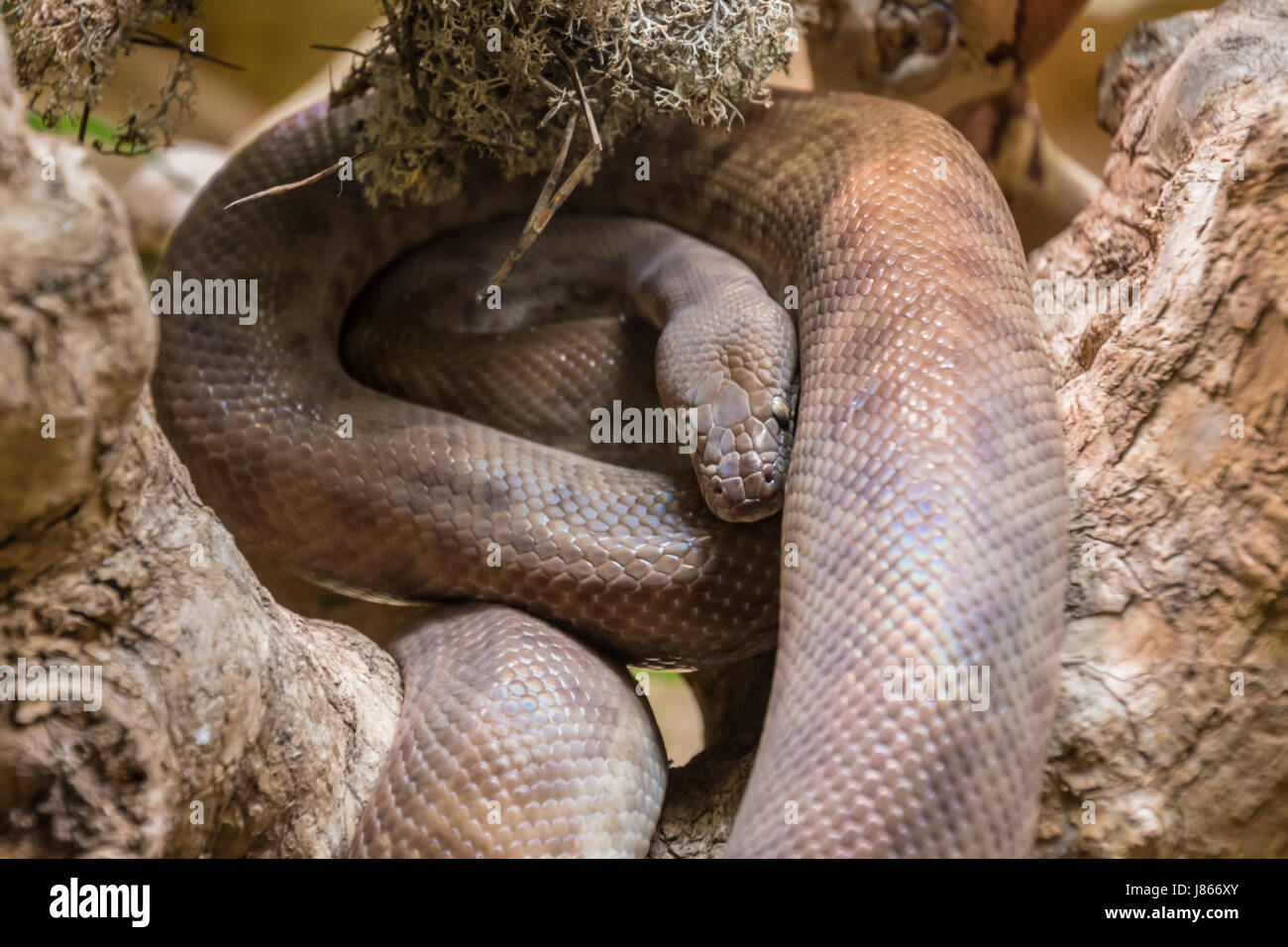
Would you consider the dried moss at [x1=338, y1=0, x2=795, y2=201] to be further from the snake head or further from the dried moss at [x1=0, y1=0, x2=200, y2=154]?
the snake head

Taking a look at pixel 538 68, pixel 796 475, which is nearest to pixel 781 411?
pixel 796 475

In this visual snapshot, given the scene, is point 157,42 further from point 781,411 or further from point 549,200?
point 781,411

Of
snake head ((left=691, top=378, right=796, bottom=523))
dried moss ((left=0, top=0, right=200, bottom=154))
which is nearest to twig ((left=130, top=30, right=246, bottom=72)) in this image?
dried moss ((left=0, top=0, right=200, bottom=154))

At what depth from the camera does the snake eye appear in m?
2.37

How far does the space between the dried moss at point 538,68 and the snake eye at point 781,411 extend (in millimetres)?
766

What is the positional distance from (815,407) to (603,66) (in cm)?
102

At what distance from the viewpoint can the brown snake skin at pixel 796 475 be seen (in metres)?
1.69

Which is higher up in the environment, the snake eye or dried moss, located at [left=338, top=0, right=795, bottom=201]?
dried moss, located at [left=338, top=0, right=795, bottom=201]

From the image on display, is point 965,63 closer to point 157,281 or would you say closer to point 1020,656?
point 1020,656

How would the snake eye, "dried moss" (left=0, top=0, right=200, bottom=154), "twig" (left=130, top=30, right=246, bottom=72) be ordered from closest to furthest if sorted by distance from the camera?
"dried moss" (left=0, top=0, right=200, bottom=154) → the snake eye → "twig" (left=130, top=30, right=246, bottom=72)

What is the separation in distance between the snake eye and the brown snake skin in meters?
0.09

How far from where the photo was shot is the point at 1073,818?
1.95 metres

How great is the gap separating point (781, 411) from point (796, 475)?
0.29 metres

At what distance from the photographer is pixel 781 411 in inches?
93.5
